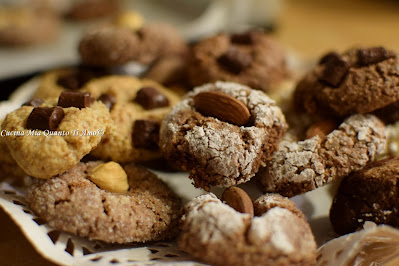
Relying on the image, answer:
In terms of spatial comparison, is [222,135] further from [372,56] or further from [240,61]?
[372,56]

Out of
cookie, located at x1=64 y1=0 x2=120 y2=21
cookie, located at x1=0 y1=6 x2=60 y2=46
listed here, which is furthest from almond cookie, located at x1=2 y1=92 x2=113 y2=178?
cookie, located at x1=64 y1=0 x2=120 y2=21

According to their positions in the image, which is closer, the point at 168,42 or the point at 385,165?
the point at 385,165

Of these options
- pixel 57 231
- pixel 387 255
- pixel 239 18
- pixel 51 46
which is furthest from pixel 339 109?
pixel 51 46

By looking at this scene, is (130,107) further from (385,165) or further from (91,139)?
(385,165)

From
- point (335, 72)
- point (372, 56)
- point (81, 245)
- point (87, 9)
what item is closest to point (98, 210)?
point (81, 245)

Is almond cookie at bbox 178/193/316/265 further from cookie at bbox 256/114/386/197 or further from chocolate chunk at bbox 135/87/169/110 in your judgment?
chocolate chunk at bbox 135/87/169/110

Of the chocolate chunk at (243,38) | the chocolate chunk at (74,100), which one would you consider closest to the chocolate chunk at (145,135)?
the chocolate chunk at (74,100)

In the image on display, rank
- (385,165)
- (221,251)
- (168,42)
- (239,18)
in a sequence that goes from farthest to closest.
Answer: (239,18)
(168,42)
(385,165)
(221,251)
